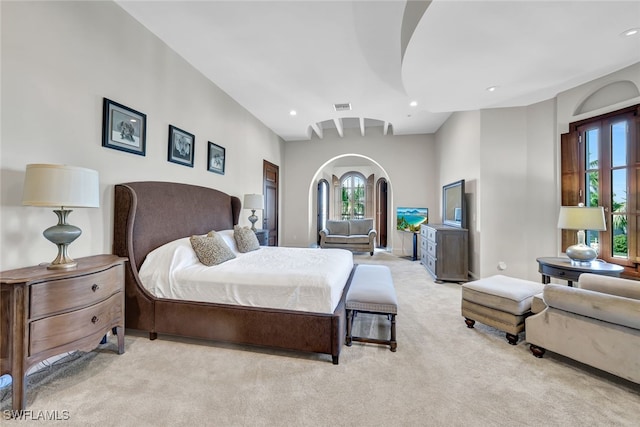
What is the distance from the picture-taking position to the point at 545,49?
2475 mm

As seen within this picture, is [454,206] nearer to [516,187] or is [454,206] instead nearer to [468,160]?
[468,160]

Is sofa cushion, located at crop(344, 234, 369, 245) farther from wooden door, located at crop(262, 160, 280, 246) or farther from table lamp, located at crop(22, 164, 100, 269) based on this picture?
table lamp, located at crop(22, 164, 100, 269)

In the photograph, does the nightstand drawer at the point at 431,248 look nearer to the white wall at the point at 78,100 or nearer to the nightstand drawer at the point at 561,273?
the nightstand drawer at the point at 561,273

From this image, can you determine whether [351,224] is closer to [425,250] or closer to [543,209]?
[425,250]

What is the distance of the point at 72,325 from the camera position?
1699mm

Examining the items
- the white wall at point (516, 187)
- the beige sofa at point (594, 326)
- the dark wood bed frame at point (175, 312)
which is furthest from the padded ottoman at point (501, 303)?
the white wall at point (516, 187)

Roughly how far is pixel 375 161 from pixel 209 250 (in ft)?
17.0

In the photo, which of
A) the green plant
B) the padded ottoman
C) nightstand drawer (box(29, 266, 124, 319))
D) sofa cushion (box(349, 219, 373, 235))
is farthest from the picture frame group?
the green plant

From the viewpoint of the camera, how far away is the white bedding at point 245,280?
2.10m

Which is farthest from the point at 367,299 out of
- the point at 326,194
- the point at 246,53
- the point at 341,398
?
the point at 326,194

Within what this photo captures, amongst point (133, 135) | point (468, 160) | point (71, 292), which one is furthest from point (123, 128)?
point (468, 160)

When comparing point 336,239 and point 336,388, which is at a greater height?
point 336,239

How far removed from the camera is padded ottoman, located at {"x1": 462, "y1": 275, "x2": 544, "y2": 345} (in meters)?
2.29

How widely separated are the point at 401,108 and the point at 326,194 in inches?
208
